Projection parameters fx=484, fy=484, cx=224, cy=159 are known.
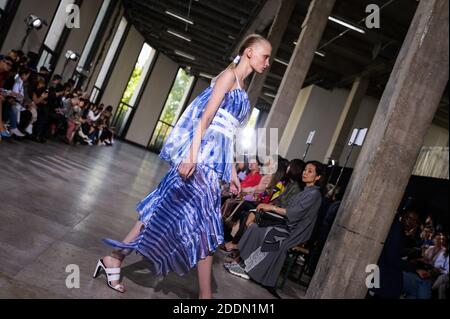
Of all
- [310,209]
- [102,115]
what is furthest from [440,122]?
[310,209]

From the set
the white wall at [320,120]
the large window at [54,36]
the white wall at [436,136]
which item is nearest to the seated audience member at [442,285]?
the large window at [54,36]

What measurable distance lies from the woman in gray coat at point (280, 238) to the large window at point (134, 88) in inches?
710

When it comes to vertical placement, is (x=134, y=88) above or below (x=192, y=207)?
above

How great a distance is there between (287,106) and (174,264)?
25.4ft

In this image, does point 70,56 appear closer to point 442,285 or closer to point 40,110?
point 40,110

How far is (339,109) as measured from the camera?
1769 cm

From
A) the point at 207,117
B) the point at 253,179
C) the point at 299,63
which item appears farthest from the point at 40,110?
the point at 207,117

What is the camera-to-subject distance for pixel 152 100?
23.2m

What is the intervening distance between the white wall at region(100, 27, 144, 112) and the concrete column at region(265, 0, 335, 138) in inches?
382

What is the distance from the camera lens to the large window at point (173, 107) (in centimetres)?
2469

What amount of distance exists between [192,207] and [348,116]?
546 inches

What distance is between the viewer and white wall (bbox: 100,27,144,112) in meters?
18.2

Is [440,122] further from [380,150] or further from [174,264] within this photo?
[174,264]
